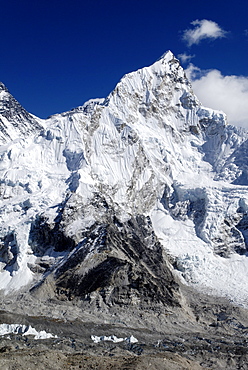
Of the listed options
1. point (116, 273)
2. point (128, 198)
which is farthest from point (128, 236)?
point (128, 198)

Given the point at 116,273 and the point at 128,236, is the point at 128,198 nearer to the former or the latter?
the point at 128,236

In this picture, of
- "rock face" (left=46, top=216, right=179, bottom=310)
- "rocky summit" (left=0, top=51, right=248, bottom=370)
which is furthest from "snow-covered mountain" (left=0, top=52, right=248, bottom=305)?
"rocky summit" (left=0, top=51, right=248, bottom=370)

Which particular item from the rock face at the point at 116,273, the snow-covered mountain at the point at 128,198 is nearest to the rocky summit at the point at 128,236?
the rock face at the point at 116,273

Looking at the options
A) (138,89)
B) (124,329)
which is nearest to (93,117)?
(138,89)

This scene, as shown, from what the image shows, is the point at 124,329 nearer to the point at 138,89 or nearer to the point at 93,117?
the point at 93,117

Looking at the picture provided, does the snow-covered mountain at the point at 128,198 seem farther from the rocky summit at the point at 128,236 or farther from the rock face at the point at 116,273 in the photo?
the rocky summit at the point at 128,236

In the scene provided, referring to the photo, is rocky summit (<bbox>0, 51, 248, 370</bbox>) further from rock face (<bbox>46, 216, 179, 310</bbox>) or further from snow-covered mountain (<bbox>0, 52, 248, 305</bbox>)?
snow-covered mountain (<bbox>0, 52, 248, 305</bbox>)

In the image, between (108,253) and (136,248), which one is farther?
(136,248)
